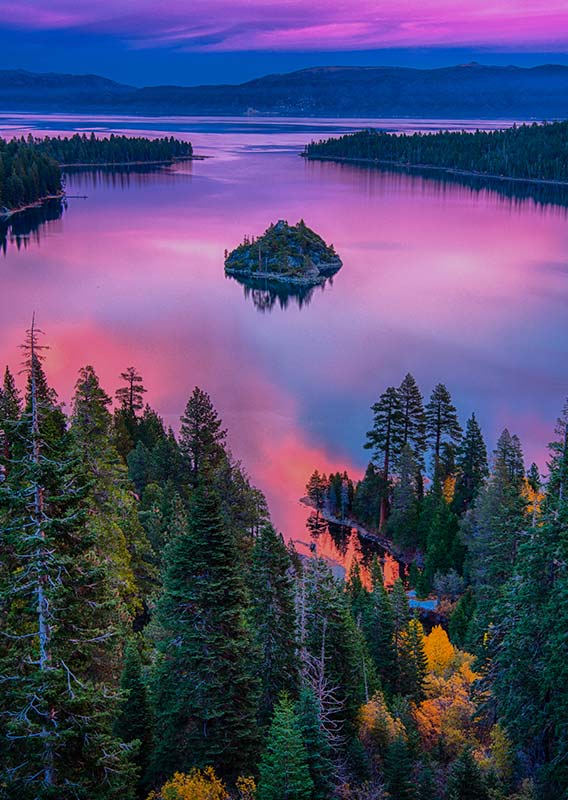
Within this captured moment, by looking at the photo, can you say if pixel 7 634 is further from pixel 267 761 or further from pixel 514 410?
pixel 514 410

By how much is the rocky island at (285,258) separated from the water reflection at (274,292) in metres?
1.04

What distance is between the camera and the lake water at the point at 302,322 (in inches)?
2282

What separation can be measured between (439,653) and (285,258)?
87.3 metres

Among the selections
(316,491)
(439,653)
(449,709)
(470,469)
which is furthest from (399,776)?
(316,491)

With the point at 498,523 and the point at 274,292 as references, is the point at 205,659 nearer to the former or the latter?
the point at 498,523

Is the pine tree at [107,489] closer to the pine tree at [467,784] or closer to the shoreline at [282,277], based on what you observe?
the pine tree at [467,784]

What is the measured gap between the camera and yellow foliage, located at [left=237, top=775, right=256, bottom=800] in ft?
53.7

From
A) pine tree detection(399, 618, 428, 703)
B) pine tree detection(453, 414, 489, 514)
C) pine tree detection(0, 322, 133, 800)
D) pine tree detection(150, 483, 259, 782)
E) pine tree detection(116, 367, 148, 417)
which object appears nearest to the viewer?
pine tree detection(0, 322, 133, 800)

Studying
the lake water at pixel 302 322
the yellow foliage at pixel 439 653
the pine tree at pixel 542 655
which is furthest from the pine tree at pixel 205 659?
the lake water at pixel 302 322

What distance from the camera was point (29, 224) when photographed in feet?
492

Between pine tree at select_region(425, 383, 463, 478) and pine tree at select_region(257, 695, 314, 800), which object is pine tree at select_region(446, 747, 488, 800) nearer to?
pine tree at select_region(257, 695, 314, 800)

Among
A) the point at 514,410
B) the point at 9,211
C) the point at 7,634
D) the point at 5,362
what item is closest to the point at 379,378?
the point at 514,410

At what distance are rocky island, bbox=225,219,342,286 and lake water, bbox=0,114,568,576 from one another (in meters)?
2.74

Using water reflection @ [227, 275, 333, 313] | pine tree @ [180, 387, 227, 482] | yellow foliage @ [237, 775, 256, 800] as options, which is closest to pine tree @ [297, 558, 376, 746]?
yellow foliage @ [237, 775, 256, 800]
